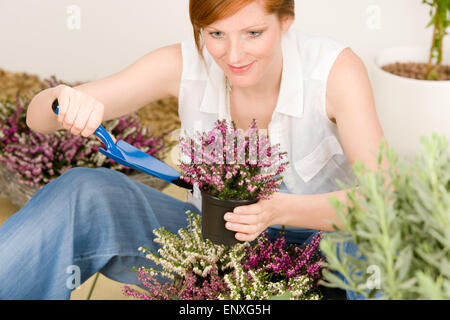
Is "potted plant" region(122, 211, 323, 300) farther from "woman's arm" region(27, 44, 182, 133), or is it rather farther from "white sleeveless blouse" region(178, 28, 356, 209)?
"woman's arm" region(27, 44, 182, 133)

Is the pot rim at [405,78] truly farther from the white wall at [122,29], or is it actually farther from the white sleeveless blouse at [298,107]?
the white sleeveless blouse at [298,107]

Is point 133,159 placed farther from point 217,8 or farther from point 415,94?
point 415,94

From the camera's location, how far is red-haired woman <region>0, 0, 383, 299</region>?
1.23 metres

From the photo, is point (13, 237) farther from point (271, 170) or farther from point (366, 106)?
point (366, 106)

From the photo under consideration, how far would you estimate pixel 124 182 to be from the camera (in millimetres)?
1413

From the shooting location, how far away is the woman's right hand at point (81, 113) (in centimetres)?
121

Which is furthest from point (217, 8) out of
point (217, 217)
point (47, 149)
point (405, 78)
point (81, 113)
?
point (405, 78)

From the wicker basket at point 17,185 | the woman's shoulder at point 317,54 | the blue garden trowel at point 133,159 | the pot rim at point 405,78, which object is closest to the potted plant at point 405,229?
the blue garden trowel at point 133,159

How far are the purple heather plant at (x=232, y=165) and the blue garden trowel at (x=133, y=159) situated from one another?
0.23 m

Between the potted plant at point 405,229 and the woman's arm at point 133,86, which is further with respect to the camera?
the woman's arm at point 133,86

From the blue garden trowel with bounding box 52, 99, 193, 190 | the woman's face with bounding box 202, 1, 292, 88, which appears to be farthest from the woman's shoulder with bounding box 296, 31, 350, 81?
the blue garden trowel with bounding box 52, 99, 193, 190

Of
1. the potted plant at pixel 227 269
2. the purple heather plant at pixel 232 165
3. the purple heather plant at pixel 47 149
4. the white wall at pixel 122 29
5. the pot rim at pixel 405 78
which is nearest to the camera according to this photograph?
the purple heather plant at pixel 232 165

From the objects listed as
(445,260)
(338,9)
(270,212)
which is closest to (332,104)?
(270,212)

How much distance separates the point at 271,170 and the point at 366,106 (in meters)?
0.50
